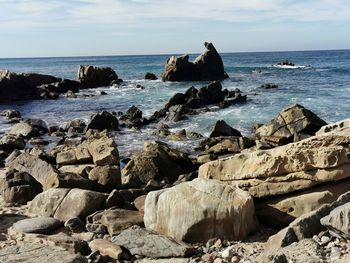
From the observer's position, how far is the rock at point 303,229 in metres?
7.25

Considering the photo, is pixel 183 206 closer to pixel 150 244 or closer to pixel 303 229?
pixel 150 244

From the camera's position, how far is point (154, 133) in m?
22.3

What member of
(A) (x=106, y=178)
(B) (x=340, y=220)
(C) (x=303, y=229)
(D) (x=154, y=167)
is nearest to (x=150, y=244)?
(C) (x=303, y=229)

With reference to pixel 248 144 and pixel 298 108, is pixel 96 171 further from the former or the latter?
pixel 298 108

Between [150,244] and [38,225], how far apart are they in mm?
2547

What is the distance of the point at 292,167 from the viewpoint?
29.0 ft

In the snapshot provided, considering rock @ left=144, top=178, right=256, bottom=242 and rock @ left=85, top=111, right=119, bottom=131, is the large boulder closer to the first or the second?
rock @ left=85, top=111, right=119, bottom=131

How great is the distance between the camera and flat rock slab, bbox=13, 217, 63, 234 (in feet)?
28.8

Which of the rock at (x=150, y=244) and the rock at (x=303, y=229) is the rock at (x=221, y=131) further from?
the rock at (x=303, y=229)

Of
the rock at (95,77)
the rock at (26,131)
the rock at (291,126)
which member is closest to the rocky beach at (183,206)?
the rock at (291,126)

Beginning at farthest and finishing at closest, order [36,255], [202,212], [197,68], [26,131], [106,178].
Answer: [197,68], [26,131], [106,178], [202,212], [36,255]

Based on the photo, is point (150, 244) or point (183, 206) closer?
point (150, 244)

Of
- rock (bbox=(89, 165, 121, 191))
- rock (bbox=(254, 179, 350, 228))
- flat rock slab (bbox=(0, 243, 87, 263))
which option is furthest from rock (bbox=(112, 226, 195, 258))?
rock (bbox=(89, 165, 121, 191))

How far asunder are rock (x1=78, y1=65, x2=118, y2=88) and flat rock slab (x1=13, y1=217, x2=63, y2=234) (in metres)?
44.3
